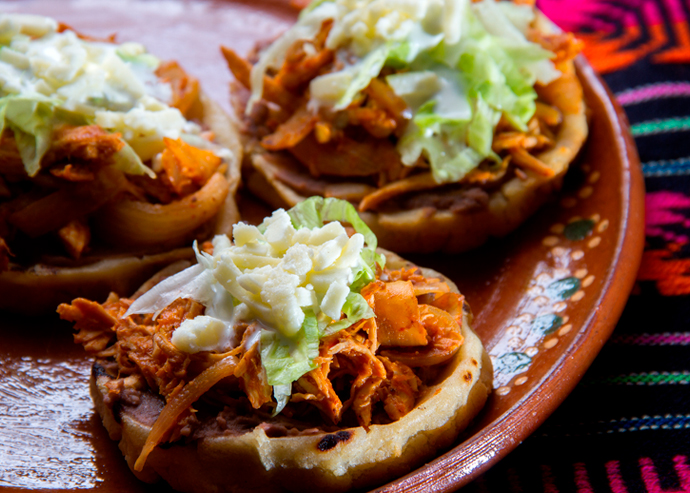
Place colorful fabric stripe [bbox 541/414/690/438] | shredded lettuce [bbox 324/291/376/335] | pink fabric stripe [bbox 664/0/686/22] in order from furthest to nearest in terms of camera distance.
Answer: pink fabric stripe [bbox 664/0/686/22] < colorful fabric stripe [bbox 541/414/690/438] < shredded lettuce [bbox 324/291/376/335]

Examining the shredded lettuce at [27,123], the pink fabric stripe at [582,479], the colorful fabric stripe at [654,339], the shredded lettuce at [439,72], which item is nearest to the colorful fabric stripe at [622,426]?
the pink fabric stripe at [582,479]

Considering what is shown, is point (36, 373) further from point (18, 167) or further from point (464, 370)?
point (464, 370)

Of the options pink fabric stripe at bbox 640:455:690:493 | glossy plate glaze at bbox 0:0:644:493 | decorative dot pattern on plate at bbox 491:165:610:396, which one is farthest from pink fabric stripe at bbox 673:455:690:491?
decorative dot pattern on plate at bbox 491:165:610:396

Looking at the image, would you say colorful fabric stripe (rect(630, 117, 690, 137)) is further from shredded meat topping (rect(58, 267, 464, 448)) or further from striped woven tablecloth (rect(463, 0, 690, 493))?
shredded meat topping (rect(58, 267, 464, 448))

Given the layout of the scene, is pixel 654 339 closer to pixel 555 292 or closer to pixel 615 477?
pixel 555 292

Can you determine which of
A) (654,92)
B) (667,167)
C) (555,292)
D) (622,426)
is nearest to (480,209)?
(555,292)
